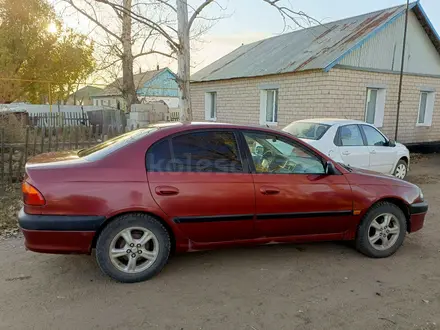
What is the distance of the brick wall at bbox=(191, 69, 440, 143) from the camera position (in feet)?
34.6

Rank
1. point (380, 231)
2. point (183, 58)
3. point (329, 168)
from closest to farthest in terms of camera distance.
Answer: point (329, 168) < point (380, 231) < point (183, 58)

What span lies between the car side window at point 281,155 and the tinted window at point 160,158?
827mm

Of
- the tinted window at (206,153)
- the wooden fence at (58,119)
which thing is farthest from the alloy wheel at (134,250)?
the wooden fence at (58,119)

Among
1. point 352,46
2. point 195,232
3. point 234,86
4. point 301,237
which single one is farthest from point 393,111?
point 195,232

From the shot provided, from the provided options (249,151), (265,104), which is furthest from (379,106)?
(249,151)

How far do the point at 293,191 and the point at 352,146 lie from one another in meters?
4.01

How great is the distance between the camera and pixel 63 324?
102 inches

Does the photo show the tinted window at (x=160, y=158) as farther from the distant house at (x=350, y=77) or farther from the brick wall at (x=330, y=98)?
the distant house at (x=350, y=77)

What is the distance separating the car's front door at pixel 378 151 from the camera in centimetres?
722

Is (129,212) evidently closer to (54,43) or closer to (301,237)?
(301,237)

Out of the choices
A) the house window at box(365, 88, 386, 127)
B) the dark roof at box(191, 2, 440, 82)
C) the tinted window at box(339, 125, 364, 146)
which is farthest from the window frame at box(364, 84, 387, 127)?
the tinted window at box(339, 125, 364, 146)

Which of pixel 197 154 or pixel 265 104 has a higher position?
pixel 265 104

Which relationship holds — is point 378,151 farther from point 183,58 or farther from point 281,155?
point 183,58

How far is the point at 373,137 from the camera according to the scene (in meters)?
7.33
